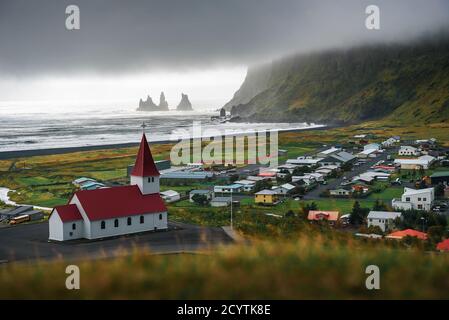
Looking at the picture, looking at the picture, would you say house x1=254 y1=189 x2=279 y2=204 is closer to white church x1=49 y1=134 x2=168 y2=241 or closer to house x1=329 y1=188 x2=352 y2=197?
house x1=329 y1=188 x2=352 y2=197

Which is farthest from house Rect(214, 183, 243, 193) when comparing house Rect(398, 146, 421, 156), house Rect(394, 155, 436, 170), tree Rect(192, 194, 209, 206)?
house Rect(398, 146, 421, 156)

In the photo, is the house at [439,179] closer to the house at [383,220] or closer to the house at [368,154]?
the house at [383,220]

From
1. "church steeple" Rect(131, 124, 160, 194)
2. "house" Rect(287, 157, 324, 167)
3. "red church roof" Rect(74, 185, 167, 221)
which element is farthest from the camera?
"house" Rect(287, 157, 324, 167)

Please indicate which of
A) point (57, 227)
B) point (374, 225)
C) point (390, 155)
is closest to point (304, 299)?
point (57, 227)

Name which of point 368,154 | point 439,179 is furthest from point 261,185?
point 368,154

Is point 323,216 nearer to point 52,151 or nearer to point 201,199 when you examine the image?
point 201,199

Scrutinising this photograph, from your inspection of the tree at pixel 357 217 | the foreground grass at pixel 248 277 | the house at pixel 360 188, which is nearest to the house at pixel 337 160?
the house at pixel 360 188
